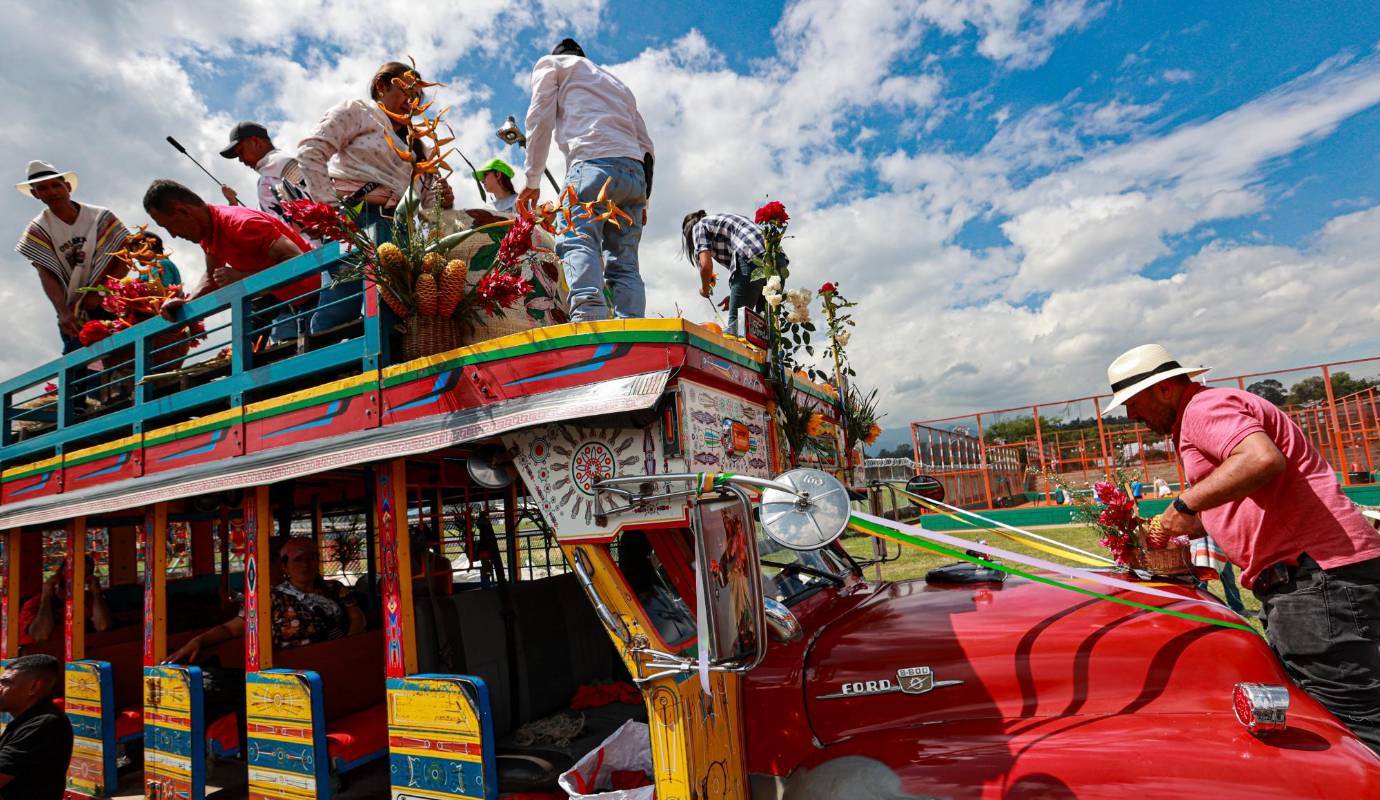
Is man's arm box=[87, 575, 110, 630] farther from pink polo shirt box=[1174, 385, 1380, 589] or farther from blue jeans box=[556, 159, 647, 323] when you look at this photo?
pink polo shirt box=[1174, 385, 1380, 589]

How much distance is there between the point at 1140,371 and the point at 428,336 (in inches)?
111

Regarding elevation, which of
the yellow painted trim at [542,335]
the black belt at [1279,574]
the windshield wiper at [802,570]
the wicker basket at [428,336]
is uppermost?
the wicker basket at [428,336]

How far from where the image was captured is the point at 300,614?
4.17 metres

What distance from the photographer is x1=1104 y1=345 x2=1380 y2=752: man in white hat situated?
7.62 ft

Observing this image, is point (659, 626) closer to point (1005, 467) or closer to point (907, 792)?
point (907, 792)

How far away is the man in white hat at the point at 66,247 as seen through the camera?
18.6 ft

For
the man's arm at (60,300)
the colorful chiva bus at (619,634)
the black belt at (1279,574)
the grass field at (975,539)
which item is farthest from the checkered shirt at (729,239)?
the man's arm at (60,300)

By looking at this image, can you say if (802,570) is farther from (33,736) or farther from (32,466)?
(32,466)

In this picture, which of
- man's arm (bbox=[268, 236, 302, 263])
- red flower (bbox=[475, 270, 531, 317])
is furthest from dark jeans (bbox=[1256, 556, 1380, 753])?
man's arm (bbox=[268, 236, 302, 263])

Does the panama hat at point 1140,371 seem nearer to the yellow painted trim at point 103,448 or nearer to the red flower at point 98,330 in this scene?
the yellow painted trim at point 103,448

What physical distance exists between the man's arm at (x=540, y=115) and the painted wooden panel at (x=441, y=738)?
2387 mm

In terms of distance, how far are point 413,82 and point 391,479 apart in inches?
74.4

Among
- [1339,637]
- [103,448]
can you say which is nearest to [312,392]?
[103,448]

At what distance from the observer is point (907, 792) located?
7.11ft
